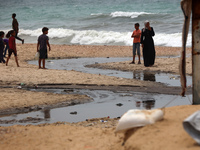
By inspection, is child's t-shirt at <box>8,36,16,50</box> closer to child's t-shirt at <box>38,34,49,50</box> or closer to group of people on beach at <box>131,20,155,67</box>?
child's t-shirt at <box>38,34,49,50</box>

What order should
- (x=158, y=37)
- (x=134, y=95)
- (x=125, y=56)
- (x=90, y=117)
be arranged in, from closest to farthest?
(x=90, y=117) < (x=134, y=95) < (x=125, y=56) < (x=158, y=37)

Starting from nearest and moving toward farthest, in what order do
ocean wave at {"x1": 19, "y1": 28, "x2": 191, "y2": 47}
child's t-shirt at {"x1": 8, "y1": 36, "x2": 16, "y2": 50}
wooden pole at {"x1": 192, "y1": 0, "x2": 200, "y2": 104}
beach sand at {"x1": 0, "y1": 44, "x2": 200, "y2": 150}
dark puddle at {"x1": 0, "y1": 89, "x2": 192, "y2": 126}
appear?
1. beach sand at {"x1": 0, "y1": 44, "x2": 200, "y2": 150}
2. wooden pole at {"x1": 192, "y1": 0, "x2": 200, "y2": 104}
3. dark puddle at {"x1": 0, "y1": 89, "x2": 192, "y2": 126}
4. child's t-shirt at {"x1": 8, "y1": 36, "x2": 16, "y2": 50}
5. ocean wave at {"x1": 19, "y1": 28, "x2": 191, "y2": 47}

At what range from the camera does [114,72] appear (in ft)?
47.0

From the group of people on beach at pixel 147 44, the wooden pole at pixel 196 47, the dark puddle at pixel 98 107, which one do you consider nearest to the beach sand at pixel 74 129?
the dark puddle at pixel 98 107

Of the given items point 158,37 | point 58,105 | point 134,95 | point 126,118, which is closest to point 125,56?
point 158,37

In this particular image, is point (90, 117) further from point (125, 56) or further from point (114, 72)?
point (125, 56)

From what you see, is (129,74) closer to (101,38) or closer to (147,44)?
(147,44)

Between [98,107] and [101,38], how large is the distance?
2230cm

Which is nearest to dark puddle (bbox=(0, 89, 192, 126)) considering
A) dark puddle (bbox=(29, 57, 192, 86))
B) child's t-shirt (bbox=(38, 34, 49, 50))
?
dark puddle (bbox=(29, 57, 192, 86))

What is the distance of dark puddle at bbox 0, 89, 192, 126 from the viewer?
781 cm

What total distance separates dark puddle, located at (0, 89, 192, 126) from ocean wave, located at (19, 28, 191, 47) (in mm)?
16917

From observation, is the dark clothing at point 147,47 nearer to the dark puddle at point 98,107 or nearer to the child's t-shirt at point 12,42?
the child's t-shirt at point 12,42

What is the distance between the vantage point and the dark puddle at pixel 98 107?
781 cm

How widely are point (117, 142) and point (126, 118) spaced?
0.72m
